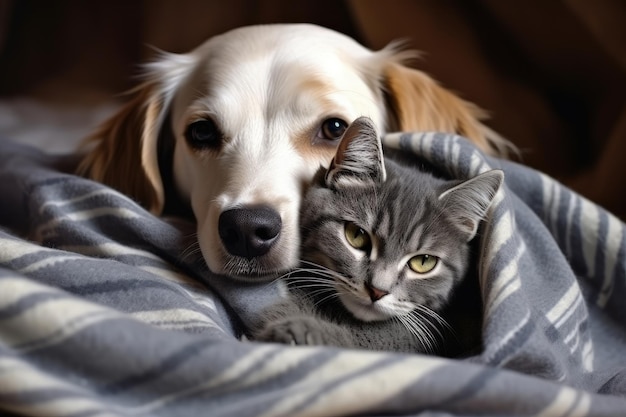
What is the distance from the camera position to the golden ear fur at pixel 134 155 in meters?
1.44

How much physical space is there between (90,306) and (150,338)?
0.08 meters

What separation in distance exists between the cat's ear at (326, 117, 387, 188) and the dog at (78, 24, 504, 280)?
0.08 meters

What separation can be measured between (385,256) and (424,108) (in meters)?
0.49

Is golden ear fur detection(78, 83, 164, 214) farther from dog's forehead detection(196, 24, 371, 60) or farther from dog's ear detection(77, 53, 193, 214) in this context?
dog's forehead detection(196, 24, 371, 60)

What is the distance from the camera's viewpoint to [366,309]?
3.30 feet

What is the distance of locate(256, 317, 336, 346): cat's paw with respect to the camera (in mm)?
898

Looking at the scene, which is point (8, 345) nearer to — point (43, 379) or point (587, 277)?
point (43, 379)

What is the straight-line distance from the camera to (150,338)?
2.48ft

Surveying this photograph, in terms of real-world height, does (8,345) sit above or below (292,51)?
below

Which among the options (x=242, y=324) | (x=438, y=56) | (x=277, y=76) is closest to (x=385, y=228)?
(x=242, y=324)

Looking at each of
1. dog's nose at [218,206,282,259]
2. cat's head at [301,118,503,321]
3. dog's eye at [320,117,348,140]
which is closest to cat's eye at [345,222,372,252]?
cat's head at [301,118,503,321]

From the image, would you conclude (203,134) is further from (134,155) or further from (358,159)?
(358,159)

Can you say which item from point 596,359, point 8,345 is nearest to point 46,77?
point 8,345

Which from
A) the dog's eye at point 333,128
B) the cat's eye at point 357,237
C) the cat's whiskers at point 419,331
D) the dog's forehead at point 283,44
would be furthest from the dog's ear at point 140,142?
the cat's whiskers at point 419,331
